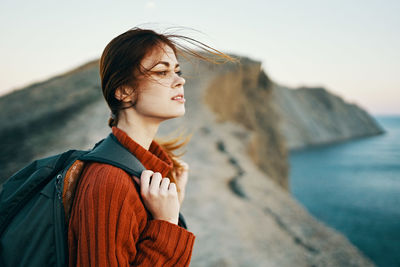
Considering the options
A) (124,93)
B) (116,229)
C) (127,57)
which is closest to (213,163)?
(124,93)

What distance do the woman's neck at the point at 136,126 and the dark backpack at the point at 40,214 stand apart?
0.82 ft

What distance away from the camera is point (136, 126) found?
1.58 m

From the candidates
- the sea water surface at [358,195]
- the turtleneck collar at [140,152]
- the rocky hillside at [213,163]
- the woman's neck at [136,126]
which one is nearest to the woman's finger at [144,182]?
the turtleneck collar at [140,152]

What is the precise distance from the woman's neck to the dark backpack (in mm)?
249

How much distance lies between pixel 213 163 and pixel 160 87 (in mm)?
8516

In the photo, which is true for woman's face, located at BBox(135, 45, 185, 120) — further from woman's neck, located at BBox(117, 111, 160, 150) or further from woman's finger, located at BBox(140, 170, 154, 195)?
woman's finger, located at BBox(140, 170, 154, 195)

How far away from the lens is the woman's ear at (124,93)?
1.49 m

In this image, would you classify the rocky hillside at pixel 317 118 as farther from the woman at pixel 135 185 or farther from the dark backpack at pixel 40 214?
the dark backpack at pixel 40 214

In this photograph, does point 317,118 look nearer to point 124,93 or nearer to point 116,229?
point 124,93

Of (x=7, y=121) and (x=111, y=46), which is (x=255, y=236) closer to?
(x=111, y=46)

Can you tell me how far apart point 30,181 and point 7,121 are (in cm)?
1522

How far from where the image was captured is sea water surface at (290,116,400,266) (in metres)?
17.2

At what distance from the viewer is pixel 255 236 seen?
644 centimetres

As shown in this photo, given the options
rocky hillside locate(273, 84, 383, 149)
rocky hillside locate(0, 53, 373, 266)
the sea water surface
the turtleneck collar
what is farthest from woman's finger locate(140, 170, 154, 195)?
rocky hillside locate(273, 84, 383, 149)
